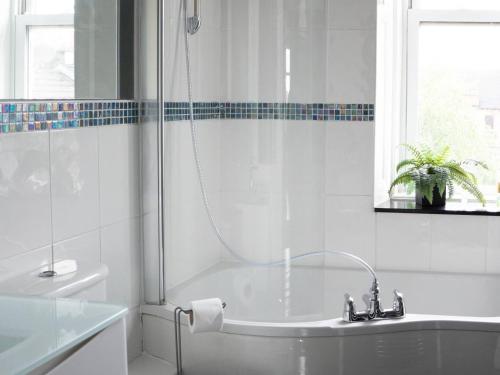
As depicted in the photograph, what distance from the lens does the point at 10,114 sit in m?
2.25

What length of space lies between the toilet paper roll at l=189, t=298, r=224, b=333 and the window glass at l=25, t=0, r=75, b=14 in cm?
106

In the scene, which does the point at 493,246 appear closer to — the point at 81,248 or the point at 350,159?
the point at 350,159

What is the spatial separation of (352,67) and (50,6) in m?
1.39

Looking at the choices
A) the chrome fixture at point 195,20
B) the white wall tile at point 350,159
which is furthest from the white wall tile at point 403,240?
the chrome fixture at point 195,20

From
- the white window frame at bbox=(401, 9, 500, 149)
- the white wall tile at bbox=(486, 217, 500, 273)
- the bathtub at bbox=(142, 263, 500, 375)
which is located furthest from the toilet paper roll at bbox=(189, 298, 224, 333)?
the white window frame at bbox=(401, 9, 500, 149)

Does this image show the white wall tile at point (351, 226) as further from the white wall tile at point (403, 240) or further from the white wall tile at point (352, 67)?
the white wall tile at point (352, 67)

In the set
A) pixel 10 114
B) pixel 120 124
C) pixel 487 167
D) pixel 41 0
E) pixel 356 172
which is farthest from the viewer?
pixel 487 167

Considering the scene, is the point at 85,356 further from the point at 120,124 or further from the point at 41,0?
the point at 120,124

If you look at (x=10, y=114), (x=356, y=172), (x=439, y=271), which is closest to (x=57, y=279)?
(x=10, y=114)

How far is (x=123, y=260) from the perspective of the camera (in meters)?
2.98

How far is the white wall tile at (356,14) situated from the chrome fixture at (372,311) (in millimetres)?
1185

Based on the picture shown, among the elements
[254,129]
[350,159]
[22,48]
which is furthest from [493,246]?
[22,48]

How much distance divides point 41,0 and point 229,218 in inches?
42.3

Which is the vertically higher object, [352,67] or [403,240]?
[352,67]
